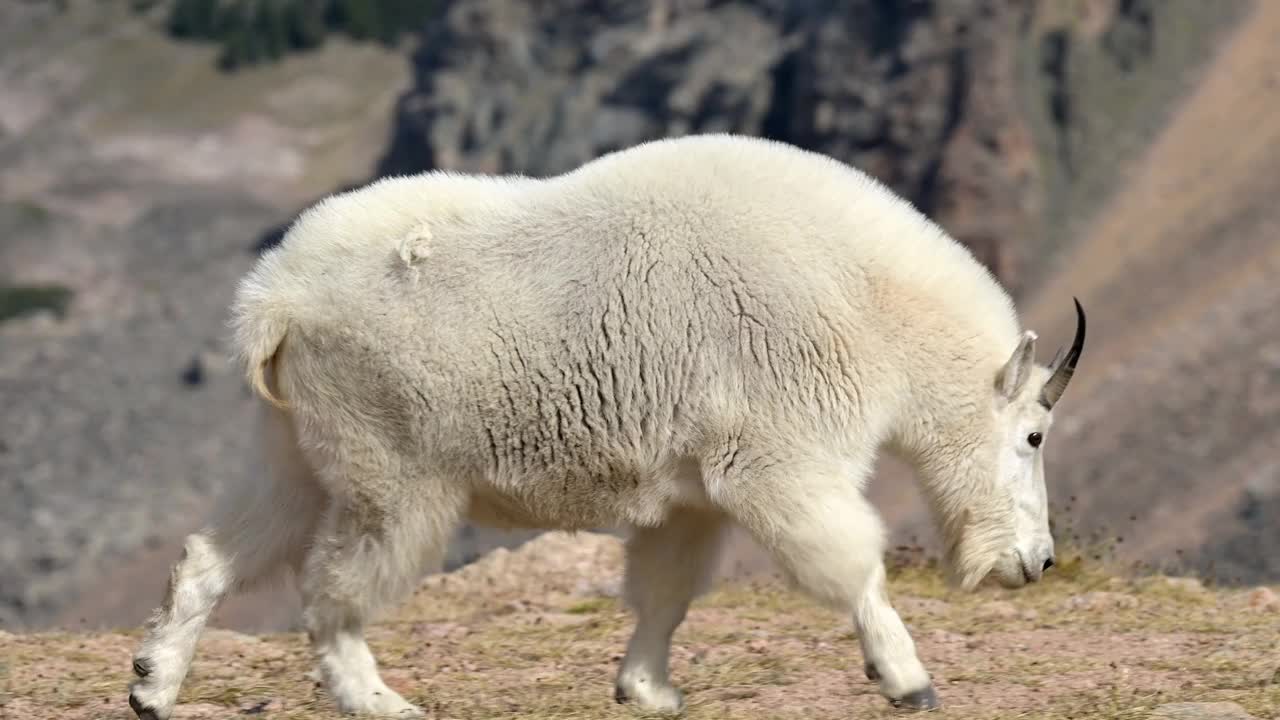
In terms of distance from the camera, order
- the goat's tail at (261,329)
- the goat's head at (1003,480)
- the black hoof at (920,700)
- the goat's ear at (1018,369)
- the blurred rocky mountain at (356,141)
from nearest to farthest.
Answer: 1. the black hoof at (920,700)
2. the goat's tail at (261,329)
3. the goat's ear at (1018,369)
4. the goat's head at (1003,480)
5. the blurred rocky mountain at (356,141)

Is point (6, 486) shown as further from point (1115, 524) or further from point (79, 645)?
point (79, 645)

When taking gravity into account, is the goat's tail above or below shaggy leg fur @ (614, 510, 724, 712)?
above

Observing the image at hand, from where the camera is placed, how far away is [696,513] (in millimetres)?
7676

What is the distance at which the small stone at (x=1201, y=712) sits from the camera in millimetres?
7148

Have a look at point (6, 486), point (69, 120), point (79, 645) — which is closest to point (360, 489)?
point (79, 645)

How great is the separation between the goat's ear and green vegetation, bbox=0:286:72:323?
54.1 meters

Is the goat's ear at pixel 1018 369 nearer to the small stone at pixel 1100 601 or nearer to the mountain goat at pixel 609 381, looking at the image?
the mountain goat at pixel 609 381

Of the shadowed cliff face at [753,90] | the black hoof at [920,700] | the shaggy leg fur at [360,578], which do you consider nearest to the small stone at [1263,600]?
the black hoof at [920,700]

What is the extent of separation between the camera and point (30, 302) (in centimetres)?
5897

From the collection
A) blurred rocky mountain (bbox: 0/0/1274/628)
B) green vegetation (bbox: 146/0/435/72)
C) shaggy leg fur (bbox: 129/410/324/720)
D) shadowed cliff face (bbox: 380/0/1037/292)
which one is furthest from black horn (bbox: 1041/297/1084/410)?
green vegetation (bbox: 146/0/435/72)

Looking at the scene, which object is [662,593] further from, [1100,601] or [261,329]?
[1100,601]

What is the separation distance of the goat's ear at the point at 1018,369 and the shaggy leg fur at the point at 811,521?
2.70ft

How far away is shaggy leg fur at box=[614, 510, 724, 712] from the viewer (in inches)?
305

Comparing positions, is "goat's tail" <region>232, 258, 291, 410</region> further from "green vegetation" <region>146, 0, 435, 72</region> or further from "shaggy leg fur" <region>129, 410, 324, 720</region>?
"green vegetation" <region>146, 0, 435, 72</region>
